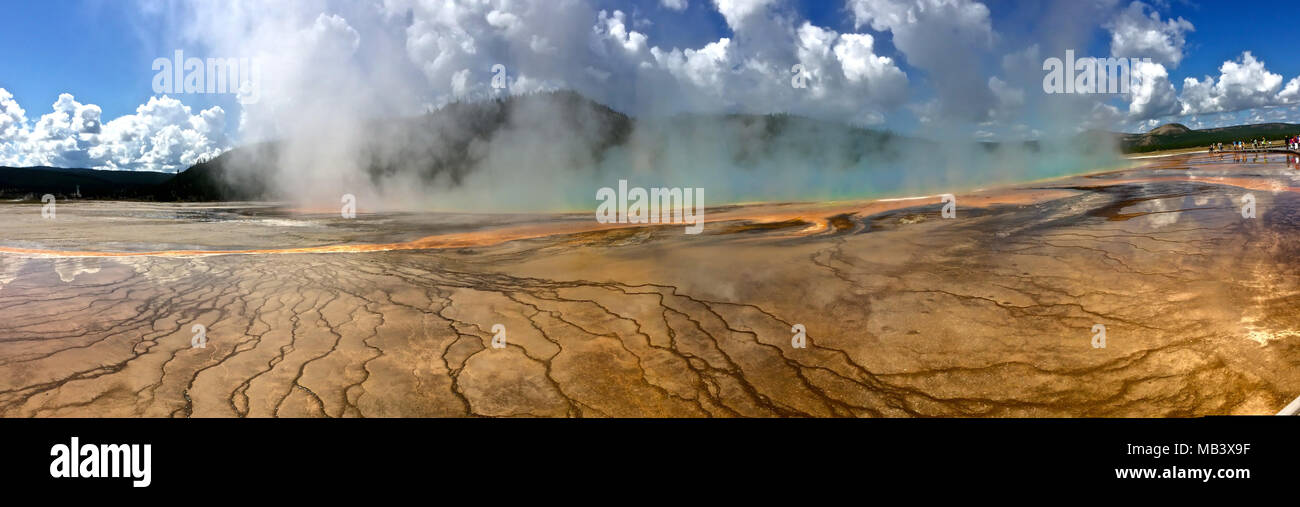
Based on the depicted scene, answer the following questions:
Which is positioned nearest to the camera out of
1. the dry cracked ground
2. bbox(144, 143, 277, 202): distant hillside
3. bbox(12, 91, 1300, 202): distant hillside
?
the dry cracked ground

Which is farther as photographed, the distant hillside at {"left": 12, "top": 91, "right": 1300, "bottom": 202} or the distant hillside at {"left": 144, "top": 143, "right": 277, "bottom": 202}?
the distant hillside at {"left": 12, "top": 91, "right": 1300, "bottom": 202}

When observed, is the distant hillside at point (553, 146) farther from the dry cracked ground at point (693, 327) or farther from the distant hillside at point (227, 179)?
the dry cracked ground at point (693, 327)

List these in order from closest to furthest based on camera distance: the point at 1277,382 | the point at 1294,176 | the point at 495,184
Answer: the point at 1277,382, the point at 1294,176, the point at 495,184

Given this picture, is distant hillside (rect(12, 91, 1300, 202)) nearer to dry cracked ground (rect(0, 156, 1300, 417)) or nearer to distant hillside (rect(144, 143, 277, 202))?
distant hillside (rect(144, 143, 277, 202))

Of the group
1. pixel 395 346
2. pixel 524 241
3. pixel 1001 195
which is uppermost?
pixel 1001 195

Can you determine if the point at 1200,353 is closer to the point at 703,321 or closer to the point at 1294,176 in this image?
the point at 703,321

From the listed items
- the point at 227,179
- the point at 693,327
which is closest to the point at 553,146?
the point at 227,179

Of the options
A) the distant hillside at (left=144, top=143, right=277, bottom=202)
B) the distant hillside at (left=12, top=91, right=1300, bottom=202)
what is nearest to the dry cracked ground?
the distant hillside at (left=12, top=91, right=1300, bottom=202)

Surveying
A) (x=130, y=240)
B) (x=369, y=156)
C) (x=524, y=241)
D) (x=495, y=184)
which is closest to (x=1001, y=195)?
(x=524, y=241)
